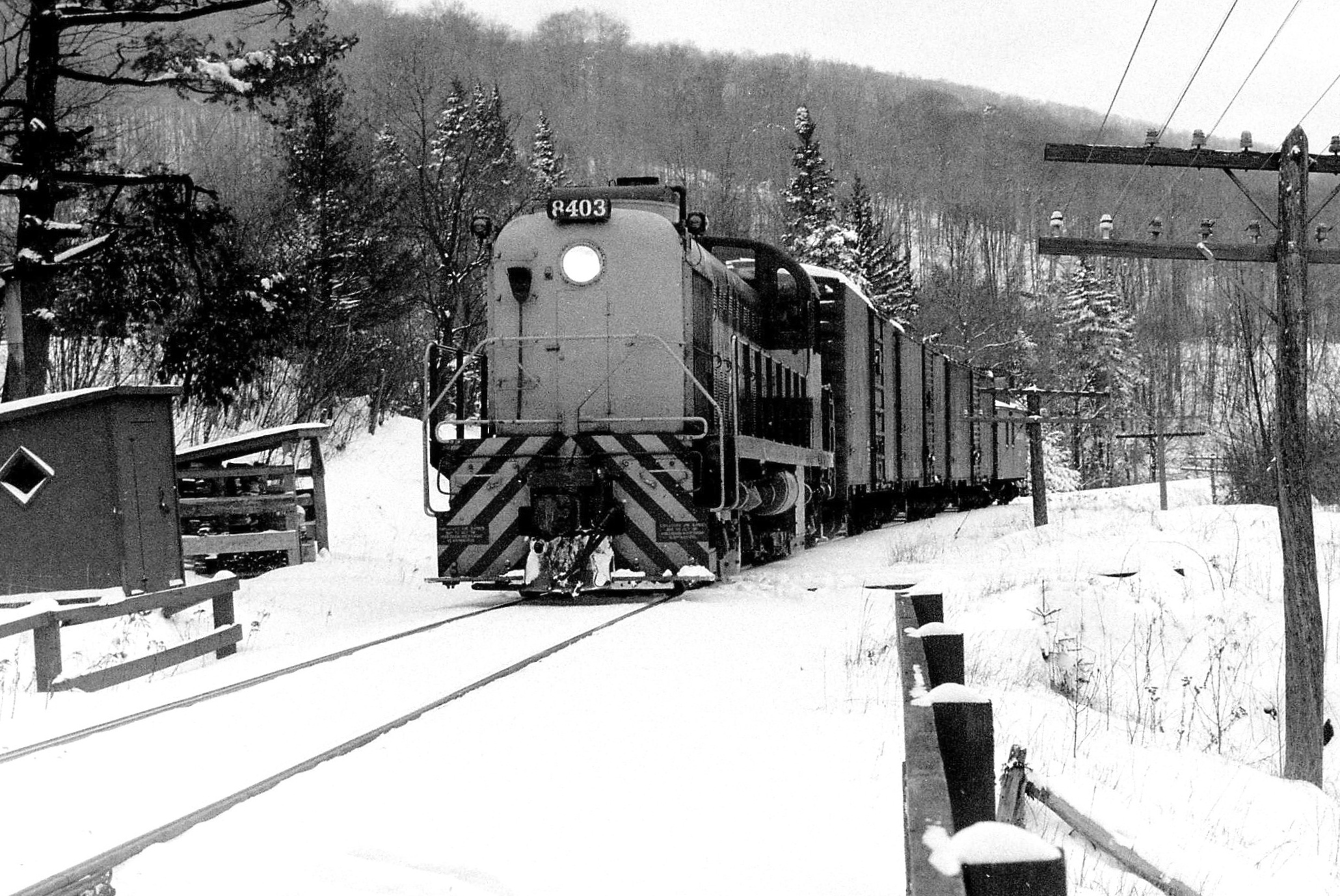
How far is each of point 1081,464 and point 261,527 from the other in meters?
58.6

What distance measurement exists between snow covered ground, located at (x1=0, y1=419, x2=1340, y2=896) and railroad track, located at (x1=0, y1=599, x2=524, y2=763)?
0.69 ft

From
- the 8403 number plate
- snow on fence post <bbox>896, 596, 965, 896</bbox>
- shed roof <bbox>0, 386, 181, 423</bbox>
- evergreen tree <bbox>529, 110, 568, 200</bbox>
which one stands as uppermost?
evergreen tree <bbox>529, 110, 568, 200</bbox>

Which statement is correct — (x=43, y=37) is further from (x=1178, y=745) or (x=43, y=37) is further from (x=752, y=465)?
(x=1178, y=745)

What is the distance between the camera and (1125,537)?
47.1 ft

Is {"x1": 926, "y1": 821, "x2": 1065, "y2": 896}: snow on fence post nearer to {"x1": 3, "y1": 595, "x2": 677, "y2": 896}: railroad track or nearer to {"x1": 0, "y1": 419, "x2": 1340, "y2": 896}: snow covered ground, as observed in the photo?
{"x1": 0, "y1": 419, "x2": 1340, "y2": 896}: snow covered ground

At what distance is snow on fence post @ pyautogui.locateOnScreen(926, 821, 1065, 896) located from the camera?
1429 millimetres

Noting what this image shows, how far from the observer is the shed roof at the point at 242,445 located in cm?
1426

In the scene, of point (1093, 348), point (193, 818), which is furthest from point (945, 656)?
point (1093, 348)

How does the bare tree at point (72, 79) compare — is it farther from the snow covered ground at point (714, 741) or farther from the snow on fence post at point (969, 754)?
the snow on fence post at point (969, 754)

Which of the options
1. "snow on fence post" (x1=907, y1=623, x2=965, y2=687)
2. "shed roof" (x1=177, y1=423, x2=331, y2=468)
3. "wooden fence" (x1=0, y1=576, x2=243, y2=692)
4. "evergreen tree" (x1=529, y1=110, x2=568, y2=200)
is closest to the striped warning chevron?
"wooden fence" (x1=0, y1=576, x2=243, y2=692)

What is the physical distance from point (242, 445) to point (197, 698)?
9.03 meters

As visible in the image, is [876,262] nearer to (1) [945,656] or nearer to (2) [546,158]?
(2) [546,158]

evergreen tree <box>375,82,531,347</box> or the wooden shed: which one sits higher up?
evergreen tree <box>375,82,531,347</box>

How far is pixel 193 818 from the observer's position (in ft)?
12.1
